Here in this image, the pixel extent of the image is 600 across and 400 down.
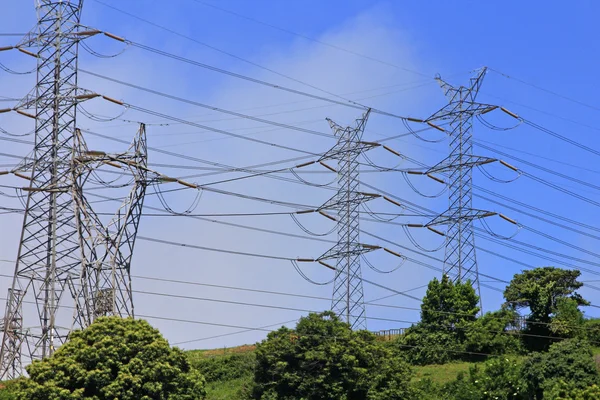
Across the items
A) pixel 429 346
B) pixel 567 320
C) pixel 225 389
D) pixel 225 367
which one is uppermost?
pixel 567 320

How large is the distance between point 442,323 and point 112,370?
104ft

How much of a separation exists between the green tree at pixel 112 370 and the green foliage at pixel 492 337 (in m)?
27.2

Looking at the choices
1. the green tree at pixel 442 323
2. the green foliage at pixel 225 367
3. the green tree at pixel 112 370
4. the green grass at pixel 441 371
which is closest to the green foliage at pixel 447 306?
the green tree at pixel 442 323

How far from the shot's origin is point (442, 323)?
7369 cm

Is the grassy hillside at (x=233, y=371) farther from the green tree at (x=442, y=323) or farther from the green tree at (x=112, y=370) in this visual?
the green tree at (x=112, y=370)

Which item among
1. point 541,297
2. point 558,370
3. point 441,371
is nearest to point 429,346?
point 441,371

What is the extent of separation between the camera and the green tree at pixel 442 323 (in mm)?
71688

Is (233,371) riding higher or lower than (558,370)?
higher

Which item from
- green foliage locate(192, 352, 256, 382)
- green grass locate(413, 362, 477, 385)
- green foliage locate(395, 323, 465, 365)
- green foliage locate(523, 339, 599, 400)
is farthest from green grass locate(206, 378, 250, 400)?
green foliage locate(523, 339, 599, 400)

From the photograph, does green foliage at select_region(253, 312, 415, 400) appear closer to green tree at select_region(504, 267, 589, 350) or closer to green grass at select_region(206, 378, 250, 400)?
green grass at select_region(206, 378, 250, 400)

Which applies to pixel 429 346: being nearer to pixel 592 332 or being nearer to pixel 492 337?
pixel 492 337

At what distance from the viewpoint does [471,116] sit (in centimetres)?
7694

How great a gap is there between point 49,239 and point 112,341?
27.0ft

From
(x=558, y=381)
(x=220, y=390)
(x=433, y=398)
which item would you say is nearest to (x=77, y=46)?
(x=220, y=390)
